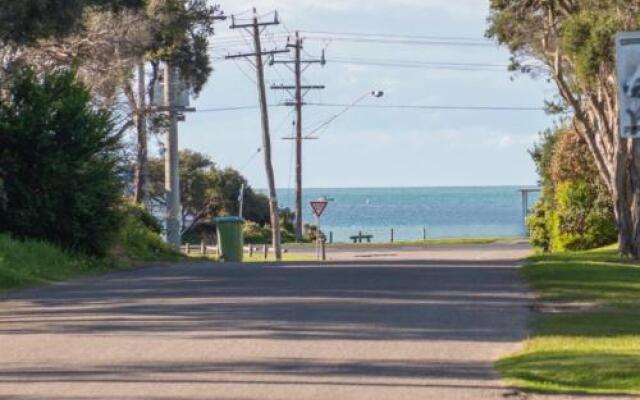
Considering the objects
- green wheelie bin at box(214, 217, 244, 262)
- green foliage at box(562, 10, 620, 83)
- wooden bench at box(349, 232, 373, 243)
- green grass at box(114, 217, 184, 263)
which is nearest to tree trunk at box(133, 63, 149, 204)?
green wheelie bin at box(214, 217, 244, 262)

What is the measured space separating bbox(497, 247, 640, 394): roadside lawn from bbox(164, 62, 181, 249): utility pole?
20601 millimetres

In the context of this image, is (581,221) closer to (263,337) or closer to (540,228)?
(540,228)

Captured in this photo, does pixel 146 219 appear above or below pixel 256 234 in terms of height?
above

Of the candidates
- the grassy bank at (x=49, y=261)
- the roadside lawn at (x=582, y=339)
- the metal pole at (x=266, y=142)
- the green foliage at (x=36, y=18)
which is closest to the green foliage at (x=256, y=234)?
the metal pole at (x=266, y=142)

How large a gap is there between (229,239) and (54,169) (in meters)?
13.5

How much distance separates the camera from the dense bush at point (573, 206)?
48.8 meters

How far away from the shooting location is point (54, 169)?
28891 millimetres

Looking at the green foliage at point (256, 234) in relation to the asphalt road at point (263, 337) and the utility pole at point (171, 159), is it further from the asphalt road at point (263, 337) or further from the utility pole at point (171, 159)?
the asphalt road at point (263, 337)

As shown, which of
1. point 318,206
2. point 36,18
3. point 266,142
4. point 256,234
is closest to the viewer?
point 36,18

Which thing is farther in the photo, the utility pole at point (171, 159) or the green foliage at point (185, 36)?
the utility pole at point (171, 159)

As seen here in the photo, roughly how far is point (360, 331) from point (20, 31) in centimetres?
893

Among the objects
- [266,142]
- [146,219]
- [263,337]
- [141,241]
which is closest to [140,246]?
[141,241]

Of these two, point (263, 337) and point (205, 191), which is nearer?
point (263, 337)

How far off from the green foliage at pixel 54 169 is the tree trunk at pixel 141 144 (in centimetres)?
1294
